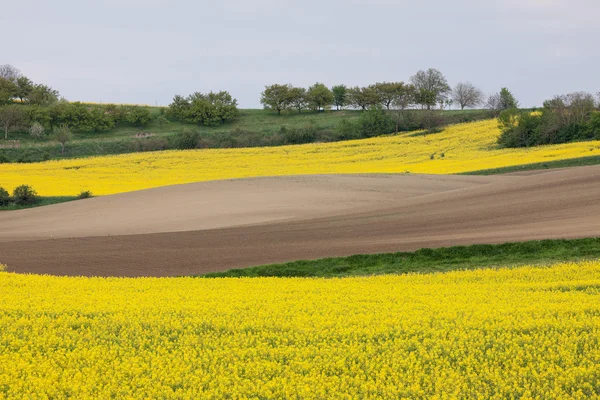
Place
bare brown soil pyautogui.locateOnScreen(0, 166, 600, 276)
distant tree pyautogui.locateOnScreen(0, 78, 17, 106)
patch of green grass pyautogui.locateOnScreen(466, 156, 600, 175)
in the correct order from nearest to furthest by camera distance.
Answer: bare brown soil pyautogui.locateOnScreen(0, 166, 600, 276) < patch of green grass pyautogui.locateOnScreen(466, 156, 600, 175) < distant tree pyautogui.locateOnScreen(0, 78, 17, 106)

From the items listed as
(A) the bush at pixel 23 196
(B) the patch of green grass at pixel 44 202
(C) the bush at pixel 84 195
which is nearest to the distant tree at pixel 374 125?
(C) the bush at pixel 84 195

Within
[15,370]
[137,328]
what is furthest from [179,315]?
[15,370]

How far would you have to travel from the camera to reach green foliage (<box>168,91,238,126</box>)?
119375 millimetres

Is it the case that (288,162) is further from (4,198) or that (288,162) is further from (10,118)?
(10,118)

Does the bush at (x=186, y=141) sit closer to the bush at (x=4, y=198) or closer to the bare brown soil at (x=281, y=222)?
the bush at (x=4, y=198)

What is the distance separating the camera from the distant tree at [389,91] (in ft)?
417

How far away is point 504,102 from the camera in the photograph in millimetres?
139250

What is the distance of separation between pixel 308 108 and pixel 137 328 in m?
132

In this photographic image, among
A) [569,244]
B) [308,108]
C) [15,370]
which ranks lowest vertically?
[569,244]

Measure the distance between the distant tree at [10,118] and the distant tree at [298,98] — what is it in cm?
5275

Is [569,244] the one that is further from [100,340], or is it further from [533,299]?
[100,340]

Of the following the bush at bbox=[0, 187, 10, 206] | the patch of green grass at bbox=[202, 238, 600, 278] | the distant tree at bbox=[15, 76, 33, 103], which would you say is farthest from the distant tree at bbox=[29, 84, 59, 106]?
the patch of green grass at bbox=[202, 238, 600, 278]

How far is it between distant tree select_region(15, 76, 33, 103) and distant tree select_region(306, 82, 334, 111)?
2261 inches

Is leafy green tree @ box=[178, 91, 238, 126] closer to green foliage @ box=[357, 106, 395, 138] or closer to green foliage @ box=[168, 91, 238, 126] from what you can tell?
green foliage @ box=[168, 91, 238, 126]
